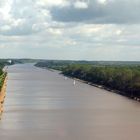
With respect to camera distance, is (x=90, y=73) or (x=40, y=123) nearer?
(x=40, y=123)

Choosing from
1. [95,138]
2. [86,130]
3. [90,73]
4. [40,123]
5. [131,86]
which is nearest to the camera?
[95,138]

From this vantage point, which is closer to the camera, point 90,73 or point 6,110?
point 6,110

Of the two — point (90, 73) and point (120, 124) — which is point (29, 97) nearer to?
point (120, 124)

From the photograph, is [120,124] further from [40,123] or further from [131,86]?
[131,86]

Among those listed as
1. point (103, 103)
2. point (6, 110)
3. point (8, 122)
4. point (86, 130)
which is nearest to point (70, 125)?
point (86, 130)

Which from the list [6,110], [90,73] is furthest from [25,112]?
[90,73]

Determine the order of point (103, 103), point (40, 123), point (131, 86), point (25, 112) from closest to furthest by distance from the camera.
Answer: point (40, 123)
point (25, 112)
point (103, 103)
point (131, 86)

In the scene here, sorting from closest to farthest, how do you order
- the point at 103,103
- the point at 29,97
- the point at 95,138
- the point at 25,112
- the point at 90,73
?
1. the point at 95,138
2. the point at 25,112
3. the point at 103,103
4. the point at 29,97
5. the point at 90,73

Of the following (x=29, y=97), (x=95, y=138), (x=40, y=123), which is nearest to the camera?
(x=95, y=138)

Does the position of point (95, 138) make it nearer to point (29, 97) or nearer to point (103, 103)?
point (103, 103)
